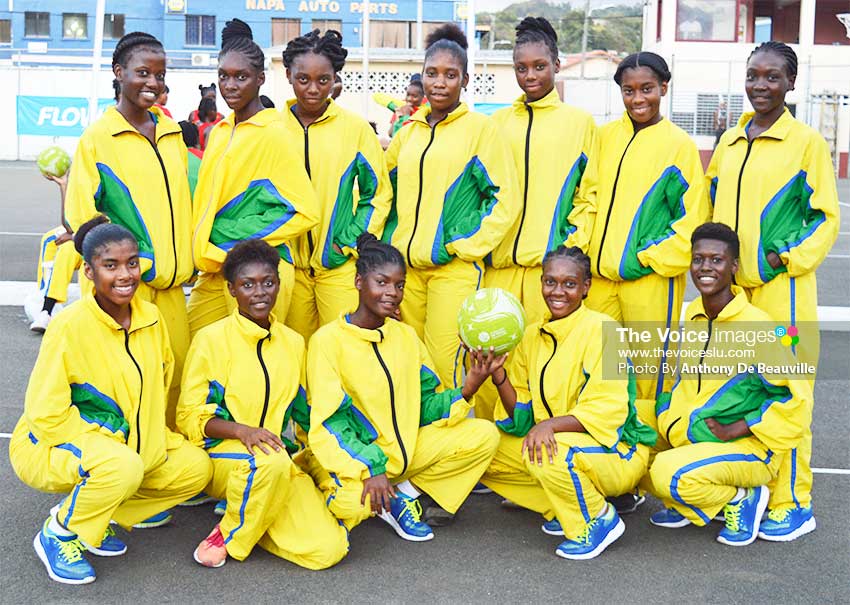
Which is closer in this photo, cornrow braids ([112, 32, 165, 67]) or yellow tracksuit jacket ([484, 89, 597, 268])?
cornrow braids ([112, 32, 165, 67])

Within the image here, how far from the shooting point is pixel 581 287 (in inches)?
184

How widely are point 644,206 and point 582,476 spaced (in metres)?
1.44

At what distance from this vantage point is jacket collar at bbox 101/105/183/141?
184 inches

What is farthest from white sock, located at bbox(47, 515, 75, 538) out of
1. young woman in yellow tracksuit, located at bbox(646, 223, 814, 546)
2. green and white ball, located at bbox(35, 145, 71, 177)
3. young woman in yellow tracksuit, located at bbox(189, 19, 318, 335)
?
green and white ball, located at bbox(35, 145, 71, 177)

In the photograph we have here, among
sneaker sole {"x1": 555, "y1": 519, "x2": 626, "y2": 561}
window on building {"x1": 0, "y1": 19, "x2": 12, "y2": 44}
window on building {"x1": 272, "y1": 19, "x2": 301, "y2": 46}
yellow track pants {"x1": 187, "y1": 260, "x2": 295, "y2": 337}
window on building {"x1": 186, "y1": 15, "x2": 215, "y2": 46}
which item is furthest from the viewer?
window on building {"x1": 0, "y1": 19, "x2": 12, "y2": 44}

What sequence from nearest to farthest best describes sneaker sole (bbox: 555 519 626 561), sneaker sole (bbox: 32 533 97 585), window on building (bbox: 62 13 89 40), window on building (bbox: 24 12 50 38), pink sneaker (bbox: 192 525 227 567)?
sneaker sole (bbox: 32 533 97 585) < pink sneaker (bbox: 192 525 227 567) < sneaker sole (bbox: 555 519 626 561) < window on building (bbox: 24 12 50 38) < window on building (bbox: 62 13 89 40)

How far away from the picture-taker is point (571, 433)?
14.8ft

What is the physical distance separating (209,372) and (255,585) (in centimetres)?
95

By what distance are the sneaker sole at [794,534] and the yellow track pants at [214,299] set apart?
2428 mm

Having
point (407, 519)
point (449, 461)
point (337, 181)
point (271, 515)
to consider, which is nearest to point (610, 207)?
point (337, 181)

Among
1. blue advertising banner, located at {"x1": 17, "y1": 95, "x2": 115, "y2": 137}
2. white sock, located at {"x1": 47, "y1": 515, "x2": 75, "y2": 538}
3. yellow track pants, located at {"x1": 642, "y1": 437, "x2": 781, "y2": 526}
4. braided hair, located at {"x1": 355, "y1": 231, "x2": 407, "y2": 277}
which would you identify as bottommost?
white sock, located at {"x1": 47, "y1": 515, "x2": 75, "y2": 538}

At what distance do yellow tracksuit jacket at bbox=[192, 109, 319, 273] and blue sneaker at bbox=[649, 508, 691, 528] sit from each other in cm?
211

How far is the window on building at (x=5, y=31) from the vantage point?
140 feet

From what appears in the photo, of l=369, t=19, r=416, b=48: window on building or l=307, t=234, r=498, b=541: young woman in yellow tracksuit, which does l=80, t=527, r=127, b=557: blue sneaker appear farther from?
l=369, t=19, r=416, b=48: window on building
